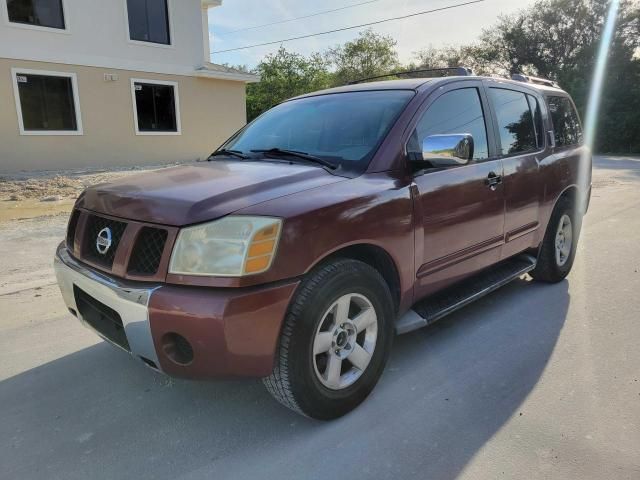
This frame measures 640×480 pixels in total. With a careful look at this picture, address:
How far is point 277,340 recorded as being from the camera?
2.26m

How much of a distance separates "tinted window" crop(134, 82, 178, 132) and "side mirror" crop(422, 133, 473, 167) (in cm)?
1547

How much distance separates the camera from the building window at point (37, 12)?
13516mm

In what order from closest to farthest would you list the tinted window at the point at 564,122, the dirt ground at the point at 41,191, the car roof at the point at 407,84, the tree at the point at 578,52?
the car roof at the point at 407,84
the tinted window at the point at 564,122
the dirt ground at the point at 41,191
the tree at the point at 578,52

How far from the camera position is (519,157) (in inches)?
154

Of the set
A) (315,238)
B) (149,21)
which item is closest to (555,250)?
(315,238)

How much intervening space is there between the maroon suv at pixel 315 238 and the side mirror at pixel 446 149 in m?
0.01

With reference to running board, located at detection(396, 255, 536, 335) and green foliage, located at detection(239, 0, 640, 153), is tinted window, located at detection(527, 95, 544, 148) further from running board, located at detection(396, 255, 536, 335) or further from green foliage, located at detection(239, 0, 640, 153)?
green foliage, located at detection(239, 0, 640, 153)

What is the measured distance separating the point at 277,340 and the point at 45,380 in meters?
1.75

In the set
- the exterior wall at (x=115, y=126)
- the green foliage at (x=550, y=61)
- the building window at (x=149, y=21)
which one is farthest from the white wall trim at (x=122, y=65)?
the green foliage at (x=550, y=61)

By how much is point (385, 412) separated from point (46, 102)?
1535 centimetres

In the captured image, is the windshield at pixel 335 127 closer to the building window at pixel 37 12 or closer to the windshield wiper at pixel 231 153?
the windshield wiper at pixel 231 153

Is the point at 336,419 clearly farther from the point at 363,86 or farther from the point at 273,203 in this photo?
the point at 363,86

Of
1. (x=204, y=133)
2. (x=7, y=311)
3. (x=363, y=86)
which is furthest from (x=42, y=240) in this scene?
(x=204, y=133)

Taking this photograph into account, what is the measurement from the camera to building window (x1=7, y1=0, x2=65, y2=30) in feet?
44.3
